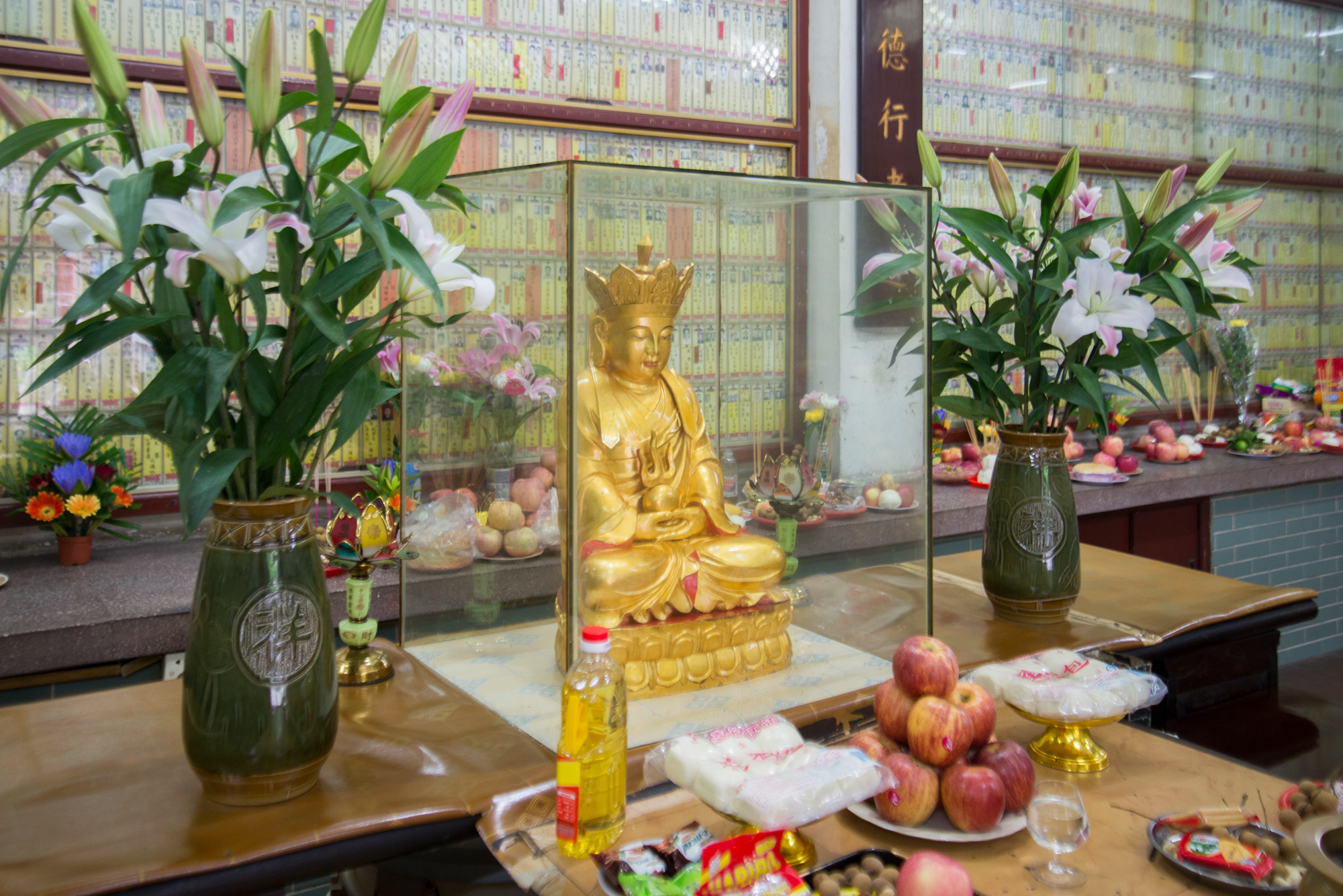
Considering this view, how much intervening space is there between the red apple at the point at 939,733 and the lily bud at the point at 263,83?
0.79 m

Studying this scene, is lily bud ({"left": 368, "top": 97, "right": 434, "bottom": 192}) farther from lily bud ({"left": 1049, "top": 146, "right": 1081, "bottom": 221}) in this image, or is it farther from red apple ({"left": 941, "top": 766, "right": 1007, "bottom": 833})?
lily bud ({"left": 1049, "top": 146, "right": 1081, "bottom": 221})

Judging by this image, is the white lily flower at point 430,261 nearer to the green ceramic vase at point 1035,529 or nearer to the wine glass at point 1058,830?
the wine glass at point 1058,830

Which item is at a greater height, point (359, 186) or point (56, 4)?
point (56, 4)

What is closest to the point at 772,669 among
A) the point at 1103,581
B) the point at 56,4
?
the point at 1103,581

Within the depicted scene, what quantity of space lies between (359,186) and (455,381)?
0.54 metres

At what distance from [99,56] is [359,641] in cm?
77

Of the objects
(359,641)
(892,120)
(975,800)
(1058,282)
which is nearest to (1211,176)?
(1058,282)

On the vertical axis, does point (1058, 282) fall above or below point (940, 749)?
above

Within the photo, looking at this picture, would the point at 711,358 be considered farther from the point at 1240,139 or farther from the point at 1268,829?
the point at 1240,139

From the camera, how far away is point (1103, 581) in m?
1.83

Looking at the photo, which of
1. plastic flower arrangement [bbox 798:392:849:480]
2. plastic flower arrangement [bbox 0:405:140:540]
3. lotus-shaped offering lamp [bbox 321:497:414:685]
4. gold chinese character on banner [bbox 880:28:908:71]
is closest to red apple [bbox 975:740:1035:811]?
plastic flower arrangement [bbox 798:392:849:480]

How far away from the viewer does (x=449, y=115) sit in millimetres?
898

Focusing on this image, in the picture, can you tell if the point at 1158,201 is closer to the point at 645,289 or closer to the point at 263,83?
the point at 645,289

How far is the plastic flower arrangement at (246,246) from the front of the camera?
0.79 metres
